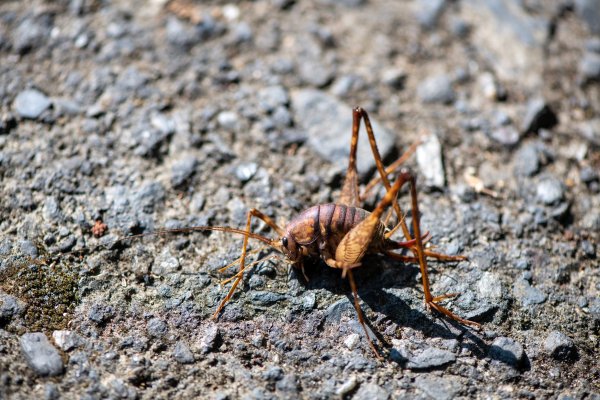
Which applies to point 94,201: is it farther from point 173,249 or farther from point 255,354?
point 255,354

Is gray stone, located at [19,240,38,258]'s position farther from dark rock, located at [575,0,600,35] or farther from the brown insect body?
dark rock, located at [575,0,600,35]

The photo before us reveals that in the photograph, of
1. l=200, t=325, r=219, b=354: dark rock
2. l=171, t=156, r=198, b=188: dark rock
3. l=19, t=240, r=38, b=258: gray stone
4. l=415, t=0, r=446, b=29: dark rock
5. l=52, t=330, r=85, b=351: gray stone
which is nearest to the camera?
l=52, t=330, r=85, b=351: gray stone

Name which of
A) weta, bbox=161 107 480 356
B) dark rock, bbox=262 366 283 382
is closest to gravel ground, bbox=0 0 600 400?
dark rock, bbox=262 366 283 382

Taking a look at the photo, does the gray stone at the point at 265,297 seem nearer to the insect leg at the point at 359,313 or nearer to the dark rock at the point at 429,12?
the insect leg at the point at 359,313

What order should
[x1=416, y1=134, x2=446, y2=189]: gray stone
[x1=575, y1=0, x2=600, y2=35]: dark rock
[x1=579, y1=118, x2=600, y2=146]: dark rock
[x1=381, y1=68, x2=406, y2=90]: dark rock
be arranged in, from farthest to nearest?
[x1=575, y1=0, x2=600, y2=35]: dark rock → [x1=381, y1=68, x2=406, y2=90]: dark rock → [x1=579, y1=118, x2=600, y2=146]: dark rock → [x1=416, y1=134, x2=446, y2=189]: gray stone

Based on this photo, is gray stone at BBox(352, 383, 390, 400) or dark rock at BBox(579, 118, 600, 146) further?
dark rock at BBox(579, 118, 600, 146)

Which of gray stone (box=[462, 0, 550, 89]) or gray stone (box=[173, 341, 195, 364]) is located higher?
gray stone (box=[462, 0, 550, 89])

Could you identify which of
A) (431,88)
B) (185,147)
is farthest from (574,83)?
(185,147)

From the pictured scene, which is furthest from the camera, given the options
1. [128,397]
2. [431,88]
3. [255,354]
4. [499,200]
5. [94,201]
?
[431,88]
